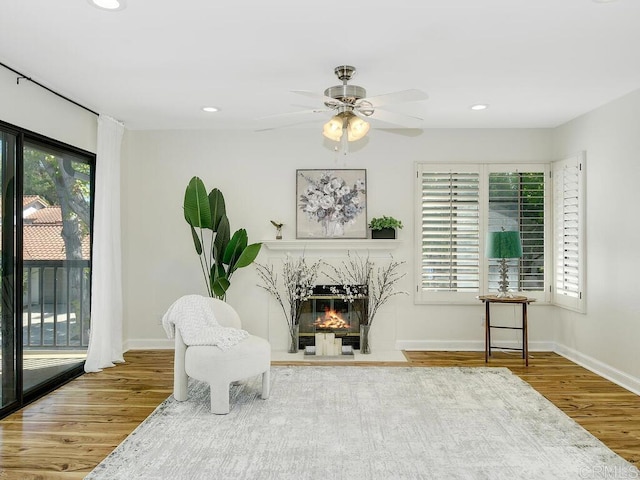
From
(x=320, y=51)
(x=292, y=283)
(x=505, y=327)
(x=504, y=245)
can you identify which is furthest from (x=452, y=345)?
(x=320, y=51)

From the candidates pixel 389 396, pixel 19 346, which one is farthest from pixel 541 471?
pixel 19 346

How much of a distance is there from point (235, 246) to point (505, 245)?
9.18 ft

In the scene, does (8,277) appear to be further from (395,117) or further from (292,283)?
(395,117)

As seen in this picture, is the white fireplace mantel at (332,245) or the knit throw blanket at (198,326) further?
the white fireplace mantel at (332,245)

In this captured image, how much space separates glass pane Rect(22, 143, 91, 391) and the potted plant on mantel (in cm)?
292

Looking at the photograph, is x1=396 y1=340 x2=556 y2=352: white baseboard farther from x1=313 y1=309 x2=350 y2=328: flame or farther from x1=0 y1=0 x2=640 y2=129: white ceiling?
x1=0 y1=0 x2=640 y2=129: white ceiling

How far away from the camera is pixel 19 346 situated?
3746 mm

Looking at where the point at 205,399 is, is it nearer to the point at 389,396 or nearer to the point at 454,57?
the point at 389,396

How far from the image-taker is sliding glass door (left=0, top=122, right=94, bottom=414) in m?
3.67

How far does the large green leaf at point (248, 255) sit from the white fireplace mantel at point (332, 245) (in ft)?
0.80

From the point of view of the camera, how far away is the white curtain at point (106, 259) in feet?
15.4

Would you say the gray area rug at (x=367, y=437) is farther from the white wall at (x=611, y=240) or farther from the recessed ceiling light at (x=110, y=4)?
the recessed ceiling light at (x=110, y=4)

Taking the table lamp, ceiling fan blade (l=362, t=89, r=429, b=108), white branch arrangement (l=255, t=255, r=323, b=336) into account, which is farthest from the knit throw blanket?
the table lamp

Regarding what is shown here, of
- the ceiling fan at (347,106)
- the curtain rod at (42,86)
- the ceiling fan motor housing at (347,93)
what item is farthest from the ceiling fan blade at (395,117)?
the curtain rod at (42,86)
